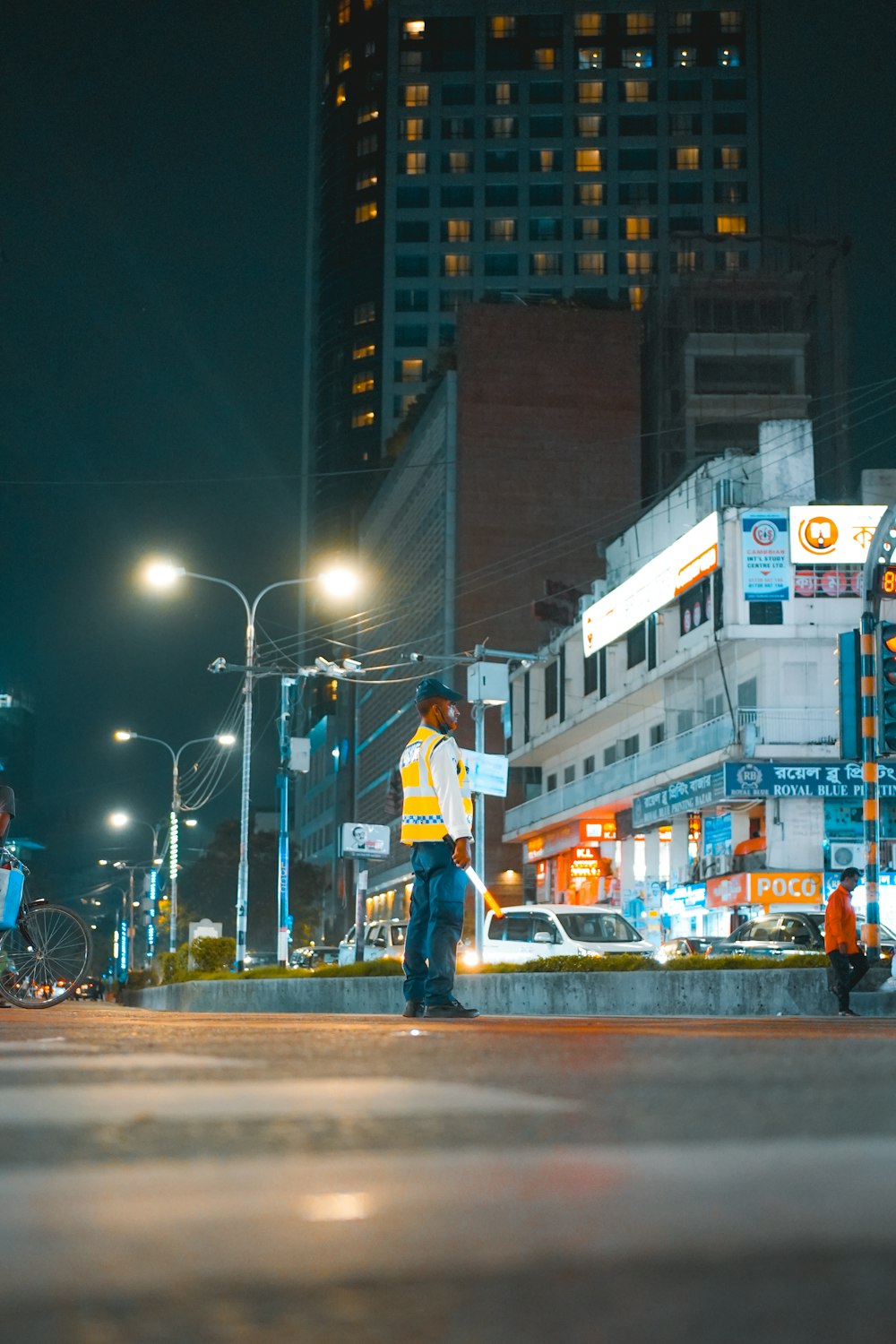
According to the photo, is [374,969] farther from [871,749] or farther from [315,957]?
[315,957]

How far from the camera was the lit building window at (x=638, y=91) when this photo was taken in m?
143

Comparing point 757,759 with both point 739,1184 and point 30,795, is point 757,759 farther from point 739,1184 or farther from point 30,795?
point 30,795

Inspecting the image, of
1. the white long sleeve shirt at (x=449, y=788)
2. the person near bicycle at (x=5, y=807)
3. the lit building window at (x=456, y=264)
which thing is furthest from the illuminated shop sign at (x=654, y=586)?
the lit building window at (x=456, y=264)

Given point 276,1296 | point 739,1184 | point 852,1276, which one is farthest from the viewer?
point 739,1184

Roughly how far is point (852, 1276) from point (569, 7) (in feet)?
501

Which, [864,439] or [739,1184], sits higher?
[864,439]

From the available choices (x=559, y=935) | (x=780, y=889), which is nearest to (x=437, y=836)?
(x=559, y=935)

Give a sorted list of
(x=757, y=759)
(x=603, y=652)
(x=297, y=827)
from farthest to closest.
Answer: (x=297, y=827) < (x=603, y=652) < (x=757, y=759)

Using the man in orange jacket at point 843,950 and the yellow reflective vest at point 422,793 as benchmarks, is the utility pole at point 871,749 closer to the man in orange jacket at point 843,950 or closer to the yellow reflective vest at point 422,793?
the man in orange jacket at point 843,950

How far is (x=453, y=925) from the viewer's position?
961cm

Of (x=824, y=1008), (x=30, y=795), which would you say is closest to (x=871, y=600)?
(x=824, y=1008)

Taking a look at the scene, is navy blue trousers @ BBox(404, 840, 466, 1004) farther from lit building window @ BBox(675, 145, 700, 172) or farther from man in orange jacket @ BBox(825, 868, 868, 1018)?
lit building window @ BBox(675, 145, 700, 172)

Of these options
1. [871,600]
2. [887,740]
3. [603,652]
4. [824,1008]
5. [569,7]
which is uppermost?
[569,7]

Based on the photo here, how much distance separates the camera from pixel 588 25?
5659 inches
